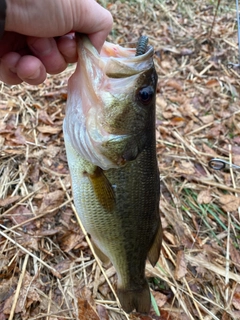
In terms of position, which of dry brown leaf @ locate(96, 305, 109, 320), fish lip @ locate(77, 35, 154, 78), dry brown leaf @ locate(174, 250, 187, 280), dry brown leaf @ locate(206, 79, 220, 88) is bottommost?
dry brown leaf @ locate(96, 305, 109, 320)

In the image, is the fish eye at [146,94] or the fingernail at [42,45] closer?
the fish eye at [146,94]

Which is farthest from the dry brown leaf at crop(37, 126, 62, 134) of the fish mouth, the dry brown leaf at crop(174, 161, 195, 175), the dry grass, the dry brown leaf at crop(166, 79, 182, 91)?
the dry brown leaf at crop(166, 79, 182, 91)

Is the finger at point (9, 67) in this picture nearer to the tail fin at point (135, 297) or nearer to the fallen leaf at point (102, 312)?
the tail fin at point (135, 297)

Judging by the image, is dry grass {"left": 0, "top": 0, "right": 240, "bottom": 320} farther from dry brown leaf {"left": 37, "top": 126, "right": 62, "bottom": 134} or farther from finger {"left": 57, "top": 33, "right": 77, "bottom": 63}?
finger {"left": 57, "top": 33, "right": 77, "bottom": 63}

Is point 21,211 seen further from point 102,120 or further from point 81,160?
point 102,120

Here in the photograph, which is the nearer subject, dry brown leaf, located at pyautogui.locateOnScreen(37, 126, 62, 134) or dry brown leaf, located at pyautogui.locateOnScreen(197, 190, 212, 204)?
dry brown leaf, located at pyautogui.locateOnScreen(197, 190, 212, 204)

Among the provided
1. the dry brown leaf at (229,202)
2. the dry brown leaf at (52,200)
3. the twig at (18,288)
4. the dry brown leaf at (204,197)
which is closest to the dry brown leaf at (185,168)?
the dry brown leaf at (204,197)
